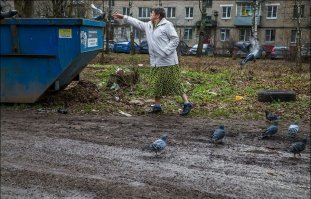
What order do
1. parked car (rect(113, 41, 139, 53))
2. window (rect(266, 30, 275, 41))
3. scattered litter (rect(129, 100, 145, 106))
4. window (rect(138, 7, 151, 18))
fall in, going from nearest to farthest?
1. scattered litter (rect(129, 100, 145, 106))
2. parked car (rect(113, 41, 139, 53))
3. window (rect(266, 30, 275, 41))
4. window (rect(138, 7, 151, 18))

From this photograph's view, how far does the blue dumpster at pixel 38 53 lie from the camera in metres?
8.02

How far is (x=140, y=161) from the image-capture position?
539 centimetres

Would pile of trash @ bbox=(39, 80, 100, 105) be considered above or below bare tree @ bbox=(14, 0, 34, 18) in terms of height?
below

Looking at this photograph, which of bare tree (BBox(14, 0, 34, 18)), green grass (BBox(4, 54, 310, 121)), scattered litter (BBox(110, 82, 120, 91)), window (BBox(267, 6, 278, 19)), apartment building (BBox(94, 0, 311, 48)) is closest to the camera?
green grass (BBox(4, 54, 310, 121))

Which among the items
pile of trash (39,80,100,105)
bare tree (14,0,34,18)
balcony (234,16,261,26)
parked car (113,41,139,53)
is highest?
balcony (234,16,261,26)

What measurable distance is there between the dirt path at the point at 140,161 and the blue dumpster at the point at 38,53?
0.86 meters

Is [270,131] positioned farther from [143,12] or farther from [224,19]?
[143,12]

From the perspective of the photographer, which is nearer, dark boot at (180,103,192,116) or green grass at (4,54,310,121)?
dark boot at (180,103,192,116)

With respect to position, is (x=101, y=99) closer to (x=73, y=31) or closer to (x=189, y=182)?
(x=73, y=31)

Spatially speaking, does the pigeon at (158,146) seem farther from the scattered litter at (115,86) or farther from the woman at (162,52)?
the scattered litter at (115,86)

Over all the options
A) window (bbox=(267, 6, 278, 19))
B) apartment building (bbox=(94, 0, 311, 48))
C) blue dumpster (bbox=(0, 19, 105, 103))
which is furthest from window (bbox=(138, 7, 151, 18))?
blue dumpster (bbox=(0, 19, 105, 103))

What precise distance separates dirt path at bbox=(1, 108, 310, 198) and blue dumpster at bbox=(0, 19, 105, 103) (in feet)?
2.82

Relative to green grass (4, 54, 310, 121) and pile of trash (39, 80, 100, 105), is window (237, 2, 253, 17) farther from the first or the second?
pile of trash (39, 80, 100, 105)

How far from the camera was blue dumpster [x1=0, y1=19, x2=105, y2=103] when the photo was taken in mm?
8023
